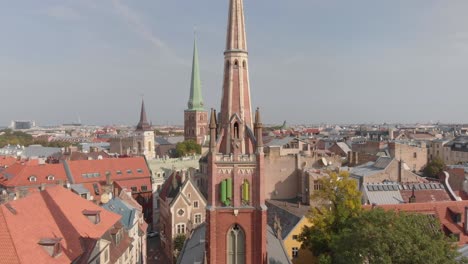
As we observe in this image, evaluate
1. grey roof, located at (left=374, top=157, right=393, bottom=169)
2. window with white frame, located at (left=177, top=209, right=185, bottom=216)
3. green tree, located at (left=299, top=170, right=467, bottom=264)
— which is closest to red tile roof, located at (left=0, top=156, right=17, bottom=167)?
window with white frame, located at (left=177, top=209, right=185, bottom=216)

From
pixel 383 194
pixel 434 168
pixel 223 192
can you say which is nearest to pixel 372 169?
pixel 383 194

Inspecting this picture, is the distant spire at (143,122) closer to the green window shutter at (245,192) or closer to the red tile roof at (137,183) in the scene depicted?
the red tile roof at (137,183)

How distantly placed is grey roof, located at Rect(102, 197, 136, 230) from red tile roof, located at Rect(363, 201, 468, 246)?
26.3 m

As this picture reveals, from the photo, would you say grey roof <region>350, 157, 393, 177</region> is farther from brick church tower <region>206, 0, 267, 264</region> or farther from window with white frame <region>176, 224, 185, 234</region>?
brick church tower <region>206, 0, 267, 264</region>

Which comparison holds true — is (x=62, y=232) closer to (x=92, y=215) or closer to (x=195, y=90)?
(x=92, y=215)

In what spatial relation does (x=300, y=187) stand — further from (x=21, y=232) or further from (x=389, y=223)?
(x=21, y=232)

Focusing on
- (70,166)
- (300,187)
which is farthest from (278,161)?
(70,166)

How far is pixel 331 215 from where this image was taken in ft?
133

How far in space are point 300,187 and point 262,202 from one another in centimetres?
4333

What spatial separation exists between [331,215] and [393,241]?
12.8 m

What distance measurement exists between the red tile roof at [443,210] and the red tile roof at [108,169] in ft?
160

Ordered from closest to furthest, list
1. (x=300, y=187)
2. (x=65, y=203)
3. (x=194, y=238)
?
1. (x=65, y=203)
2. (x=194, y=238)
3. (x=300, y=187)

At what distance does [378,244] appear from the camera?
91.8 ft

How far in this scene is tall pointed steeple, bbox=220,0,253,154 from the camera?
29.9 metres
